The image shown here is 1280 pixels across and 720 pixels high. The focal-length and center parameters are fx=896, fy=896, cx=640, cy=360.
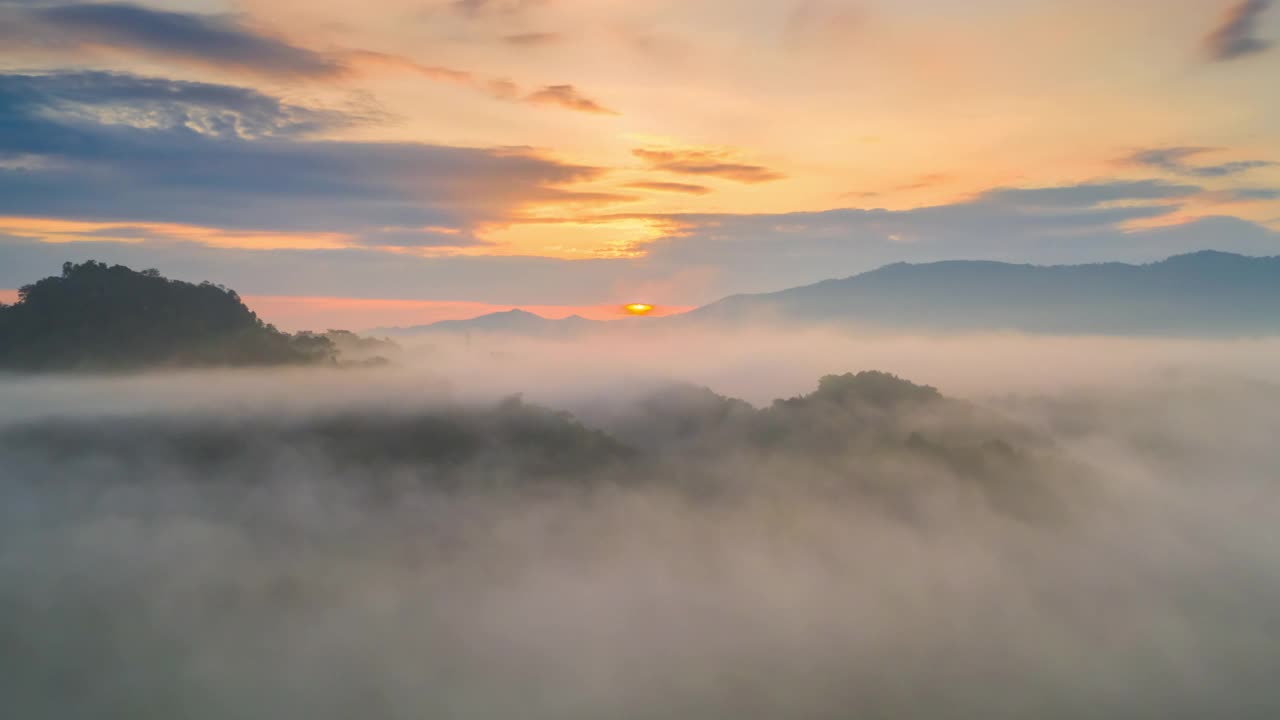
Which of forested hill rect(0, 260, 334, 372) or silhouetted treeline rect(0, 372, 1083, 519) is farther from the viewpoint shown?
silhouetted treeline rect(0, 372, 1083, 519)

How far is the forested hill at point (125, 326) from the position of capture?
12138 cm

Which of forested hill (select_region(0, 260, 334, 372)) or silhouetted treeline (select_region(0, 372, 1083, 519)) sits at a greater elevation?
forested hill (select_region(0, 260, 334, 372))

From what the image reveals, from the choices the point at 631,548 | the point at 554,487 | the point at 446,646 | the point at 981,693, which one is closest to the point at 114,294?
the point at 554,487

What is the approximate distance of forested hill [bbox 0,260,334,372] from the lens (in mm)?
121375

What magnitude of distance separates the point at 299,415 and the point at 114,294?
32.3m

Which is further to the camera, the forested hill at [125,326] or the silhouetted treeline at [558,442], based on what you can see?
the silhouetted treeline at [558,442]

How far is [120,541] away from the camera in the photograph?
147250 mm

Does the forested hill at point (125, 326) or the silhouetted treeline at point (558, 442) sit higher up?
the forested hill at point (125, 326)

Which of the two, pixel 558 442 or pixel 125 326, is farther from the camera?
pixel 558 442

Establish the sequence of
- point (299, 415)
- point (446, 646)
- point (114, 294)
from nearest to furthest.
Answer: point (114, 294), point (299, 415), point (446, 646)

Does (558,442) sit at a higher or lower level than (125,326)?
lower

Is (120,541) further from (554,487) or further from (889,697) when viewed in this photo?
(889,697)

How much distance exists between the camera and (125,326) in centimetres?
12694

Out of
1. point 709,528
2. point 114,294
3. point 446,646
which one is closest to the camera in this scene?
point 114,294
